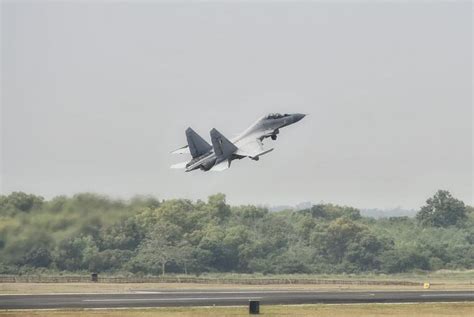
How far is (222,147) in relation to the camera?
301 ft

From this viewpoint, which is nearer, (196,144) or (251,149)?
(251,149)

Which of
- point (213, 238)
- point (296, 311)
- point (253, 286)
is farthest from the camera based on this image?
point (213, 238)

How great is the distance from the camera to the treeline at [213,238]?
348ft

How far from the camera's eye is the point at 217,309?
85.1m

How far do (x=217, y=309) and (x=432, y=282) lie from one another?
4721cm

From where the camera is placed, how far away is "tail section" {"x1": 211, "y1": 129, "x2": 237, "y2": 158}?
3593 inches

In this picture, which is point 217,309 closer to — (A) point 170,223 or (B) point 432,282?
(B) point 432,282

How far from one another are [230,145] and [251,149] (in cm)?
180

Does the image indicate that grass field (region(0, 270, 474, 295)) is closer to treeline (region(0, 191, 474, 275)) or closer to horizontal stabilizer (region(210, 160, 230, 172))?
treeline (region(0, 191, 474, 275))

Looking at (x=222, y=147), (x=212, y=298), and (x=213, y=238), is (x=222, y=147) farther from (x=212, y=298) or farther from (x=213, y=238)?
(x=213, y=238)

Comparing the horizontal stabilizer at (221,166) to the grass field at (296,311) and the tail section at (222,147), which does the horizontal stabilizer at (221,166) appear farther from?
the grass field at (296,311)

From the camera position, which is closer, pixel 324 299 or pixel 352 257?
pixel 324 299

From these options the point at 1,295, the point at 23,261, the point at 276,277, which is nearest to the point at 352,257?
the point at 276,277

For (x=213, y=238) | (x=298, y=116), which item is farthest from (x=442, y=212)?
(x=298, y=116)
